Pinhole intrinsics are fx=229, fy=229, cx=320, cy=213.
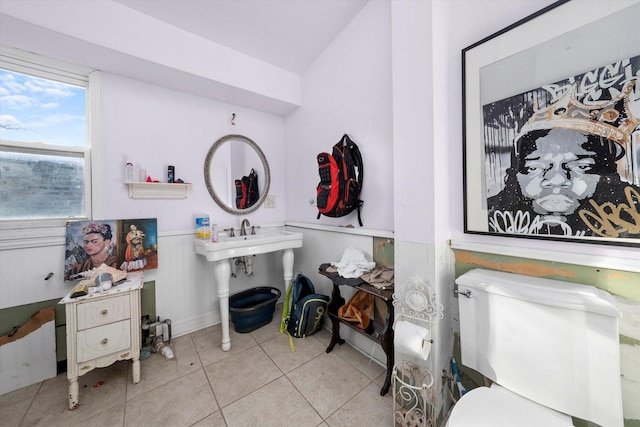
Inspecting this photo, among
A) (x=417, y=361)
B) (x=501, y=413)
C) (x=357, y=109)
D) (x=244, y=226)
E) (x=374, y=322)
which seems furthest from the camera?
(x=244, y=226)

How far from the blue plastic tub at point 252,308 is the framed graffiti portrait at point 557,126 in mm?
1825

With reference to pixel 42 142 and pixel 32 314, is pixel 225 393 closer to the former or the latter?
pixel 32 314

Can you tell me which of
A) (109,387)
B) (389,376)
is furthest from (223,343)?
(389,376)

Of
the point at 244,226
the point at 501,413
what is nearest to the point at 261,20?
the point at 244,226

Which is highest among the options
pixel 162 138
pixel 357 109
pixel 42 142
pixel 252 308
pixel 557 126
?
pixel 357 109

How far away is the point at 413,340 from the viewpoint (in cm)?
109

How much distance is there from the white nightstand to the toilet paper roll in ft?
5.45

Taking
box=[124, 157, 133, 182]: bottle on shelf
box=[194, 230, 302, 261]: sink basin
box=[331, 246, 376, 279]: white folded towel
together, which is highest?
box=[124, 157, 133, 182]: bottle on shelf

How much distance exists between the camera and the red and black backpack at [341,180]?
1.72 metres

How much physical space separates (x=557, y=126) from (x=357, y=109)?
1.20m

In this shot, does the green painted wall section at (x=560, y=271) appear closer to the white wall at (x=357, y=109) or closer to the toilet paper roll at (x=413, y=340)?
the toilet paper roll at (x=413, y=340)

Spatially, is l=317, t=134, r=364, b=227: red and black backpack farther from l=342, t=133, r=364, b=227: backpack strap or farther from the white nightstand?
the white nightstand

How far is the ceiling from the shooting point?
166 centimetres

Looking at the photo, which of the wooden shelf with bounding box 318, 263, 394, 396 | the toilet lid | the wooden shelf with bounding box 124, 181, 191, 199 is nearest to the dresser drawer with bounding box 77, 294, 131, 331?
the wooden shelf with bounding box 124, 181, 191, 199
